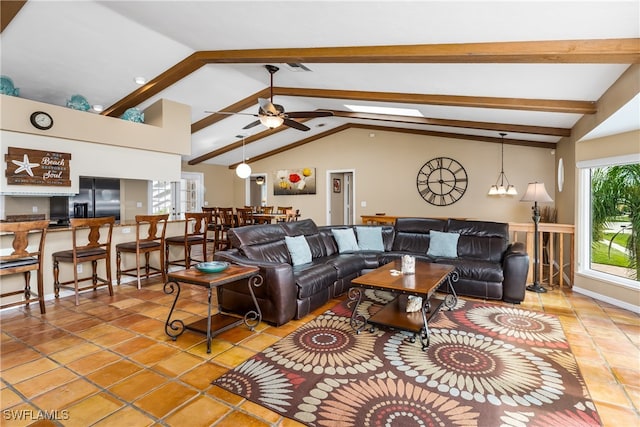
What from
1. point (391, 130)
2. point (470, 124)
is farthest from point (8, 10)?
point (391, 130)

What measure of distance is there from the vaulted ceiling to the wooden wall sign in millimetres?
1045

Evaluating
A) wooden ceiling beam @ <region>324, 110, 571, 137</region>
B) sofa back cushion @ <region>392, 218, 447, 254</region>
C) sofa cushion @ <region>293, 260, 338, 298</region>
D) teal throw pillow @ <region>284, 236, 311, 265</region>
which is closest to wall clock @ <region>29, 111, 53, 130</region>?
teal throw pillow @ <region>284, 236, 311, 265</region>

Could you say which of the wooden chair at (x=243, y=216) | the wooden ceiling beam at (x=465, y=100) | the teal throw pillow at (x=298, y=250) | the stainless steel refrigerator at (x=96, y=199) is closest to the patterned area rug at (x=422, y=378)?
the teal throw pillow at (x=298, y=250)

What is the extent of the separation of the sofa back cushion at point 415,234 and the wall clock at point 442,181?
237 centimetres

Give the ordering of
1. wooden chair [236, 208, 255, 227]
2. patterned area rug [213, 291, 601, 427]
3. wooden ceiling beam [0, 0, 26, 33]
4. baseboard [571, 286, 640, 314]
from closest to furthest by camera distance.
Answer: patterned area rug [213, 291, 601, 427] → wooden ceiling beam [0, 0, 26, 33] → baseboard [571, 286, 640, 314] → wooden chair [236, 208, 255, 227]

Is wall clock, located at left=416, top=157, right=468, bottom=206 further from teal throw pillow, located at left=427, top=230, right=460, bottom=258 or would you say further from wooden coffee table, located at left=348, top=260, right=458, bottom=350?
wooden coffee table, located at left=348, top=260, right=458, bottom=350

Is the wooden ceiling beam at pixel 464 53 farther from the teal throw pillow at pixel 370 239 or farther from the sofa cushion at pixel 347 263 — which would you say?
the teal throw pillow at pixel 370 239

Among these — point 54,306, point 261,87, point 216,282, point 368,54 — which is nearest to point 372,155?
point 261,87

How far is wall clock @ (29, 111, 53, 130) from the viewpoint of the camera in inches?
165

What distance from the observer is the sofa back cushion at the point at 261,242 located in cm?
379

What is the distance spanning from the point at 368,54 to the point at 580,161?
11.7 ft

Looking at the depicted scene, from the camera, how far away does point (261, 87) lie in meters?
6.02

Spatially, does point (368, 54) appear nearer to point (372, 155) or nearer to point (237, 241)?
point (237, 241)

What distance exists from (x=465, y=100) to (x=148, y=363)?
463 cm
